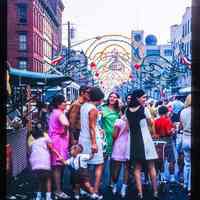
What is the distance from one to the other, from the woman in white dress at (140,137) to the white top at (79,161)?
0.51 m

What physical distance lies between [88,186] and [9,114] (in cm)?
123

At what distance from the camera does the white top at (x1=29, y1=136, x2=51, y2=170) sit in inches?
259

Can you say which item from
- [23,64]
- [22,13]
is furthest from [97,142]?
[22,13]

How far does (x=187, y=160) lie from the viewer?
6.56 meters

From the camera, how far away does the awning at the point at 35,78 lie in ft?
21.5

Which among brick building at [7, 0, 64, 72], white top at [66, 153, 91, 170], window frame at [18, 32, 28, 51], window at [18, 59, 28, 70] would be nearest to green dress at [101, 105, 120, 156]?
white top at [66, 153, 91, 170]

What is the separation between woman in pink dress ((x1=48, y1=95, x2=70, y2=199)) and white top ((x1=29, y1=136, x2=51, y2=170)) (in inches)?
2.1

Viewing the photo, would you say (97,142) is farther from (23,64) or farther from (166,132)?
(23,64)

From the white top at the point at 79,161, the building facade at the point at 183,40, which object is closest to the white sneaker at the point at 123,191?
the white top at the point at 79,161

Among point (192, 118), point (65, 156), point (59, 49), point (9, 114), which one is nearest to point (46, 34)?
point (59, 49)

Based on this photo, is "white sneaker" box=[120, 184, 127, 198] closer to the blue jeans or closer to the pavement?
the pavement

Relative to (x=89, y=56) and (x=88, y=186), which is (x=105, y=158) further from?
(x=89, y=56)

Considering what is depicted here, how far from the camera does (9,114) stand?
6.90 metres

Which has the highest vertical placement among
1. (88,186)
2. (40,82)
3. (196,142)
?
(40,82)
